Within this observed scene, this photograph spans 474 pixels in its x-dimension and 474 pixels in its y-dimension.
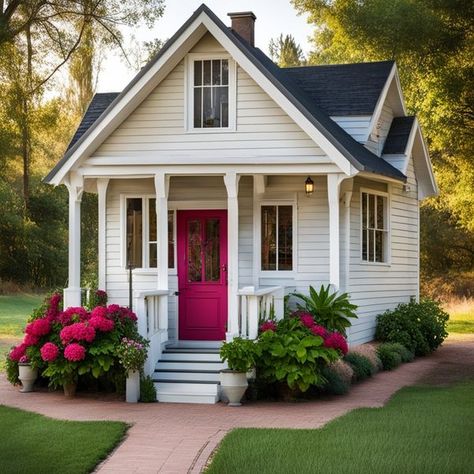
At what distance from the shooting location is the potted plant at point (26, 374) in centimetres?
1512

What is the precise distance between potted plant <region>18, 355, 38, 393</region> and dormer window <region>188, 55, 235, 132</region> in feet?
16.3

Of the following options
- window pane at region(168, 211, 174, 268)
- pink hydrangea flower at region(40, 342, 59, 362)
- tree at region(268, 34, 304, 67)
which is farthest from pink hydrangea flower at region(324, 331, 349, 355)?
tree at region(268, 34, 304, 67)

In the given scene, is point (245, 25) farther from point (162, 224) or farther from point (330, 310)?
point (330, 310)

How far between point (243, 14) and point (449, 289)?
23723mm

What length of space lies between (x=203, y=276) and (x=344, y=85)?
5590 mm

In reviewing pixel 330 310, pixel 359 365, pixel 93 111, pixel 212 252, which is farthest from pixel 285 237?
pixel 93 111

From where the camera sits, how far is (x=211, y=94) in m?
17.0

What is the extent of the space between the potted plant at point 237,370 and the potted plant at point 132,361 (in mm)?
1230

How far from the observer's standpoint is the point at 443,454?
32.9 ft

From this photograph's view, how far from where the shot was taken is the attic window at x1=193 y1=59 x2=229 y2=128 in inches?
669

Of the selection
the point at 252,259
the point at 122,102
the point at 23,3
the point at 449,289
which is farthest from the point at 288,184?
the point at 449,289

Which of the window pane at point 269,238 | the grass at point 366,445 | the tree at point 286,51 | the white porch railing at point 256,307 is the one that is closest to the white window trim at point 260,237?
the window pane at point 269,238

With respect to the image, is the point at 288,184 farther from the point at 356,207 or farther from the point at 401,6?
the point at 401,6

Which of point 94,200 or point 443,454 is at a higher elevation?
point 94,200
